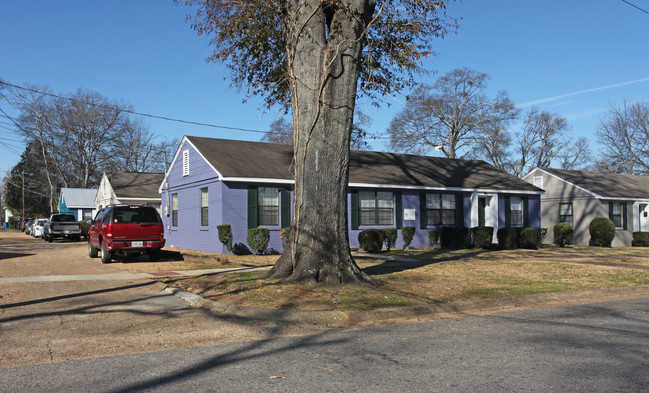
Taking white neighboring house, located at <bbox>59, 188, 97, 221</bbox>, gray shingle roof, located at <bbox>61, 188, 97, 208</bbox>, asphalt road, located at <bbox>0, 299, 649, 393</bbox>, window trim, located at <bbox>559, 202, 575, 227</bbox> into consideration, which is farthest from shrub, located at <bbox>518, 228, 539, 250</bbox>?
gray shingle roof, located at <bbox>61, 188, 97, 208</bbox>

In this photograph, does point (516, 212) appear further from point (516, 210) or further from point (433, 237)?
point (433, 237)

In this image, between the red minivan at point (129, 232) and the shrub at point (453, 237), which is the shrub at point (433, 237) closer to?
the shrub at point (453, 237)

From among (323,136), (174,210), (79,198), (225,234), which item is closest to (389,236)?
(225,234)

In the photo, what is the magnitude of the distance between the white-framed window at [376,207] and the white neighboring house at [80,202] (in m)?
36.1

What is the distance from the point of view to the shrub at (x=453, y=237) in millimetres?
24222

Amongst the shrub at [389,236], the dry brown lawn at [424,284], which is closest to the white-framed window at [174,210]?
the shrub at [389,236]

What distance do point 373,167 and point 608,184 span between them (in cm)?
1794

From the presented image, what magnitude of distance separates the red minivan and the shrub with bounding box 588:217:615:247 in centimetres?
2286

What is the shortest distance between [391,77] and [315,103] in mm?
5089

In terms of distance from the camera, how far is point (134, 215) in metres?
16.4

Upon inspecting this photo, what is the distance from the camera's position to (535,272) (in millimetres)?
13547

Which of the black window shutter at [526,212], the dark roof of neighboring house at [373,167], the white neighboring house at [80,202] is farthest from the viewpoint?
the white neighboring house at [80,202]

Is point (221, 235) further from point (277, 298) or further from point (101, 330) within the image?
point (101, 330)

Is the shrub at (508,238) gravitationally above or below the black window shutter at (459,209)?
below
